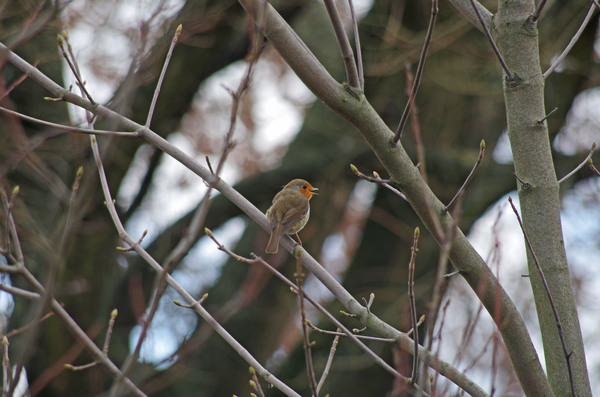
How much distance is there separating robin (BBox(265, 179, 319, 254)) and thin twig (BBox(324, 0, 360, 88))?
1605 mm

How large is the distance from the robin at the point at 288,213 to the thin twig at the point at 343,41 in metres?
1.61

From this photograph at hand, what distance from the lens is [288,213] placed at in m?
4.48

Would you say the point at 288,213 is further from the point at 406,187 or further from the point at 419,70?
the point at 419,70

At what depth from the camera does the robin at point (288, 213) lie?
4.10 meters

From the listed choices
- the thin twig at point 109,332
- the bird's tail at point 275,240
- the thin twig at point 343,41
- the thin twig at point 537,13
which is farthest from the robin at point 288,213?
the thin twig at point 537,13

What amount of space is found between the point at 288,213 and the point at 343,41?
224 cm

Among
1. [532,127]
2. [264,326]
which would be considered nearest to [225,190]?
[532,127]

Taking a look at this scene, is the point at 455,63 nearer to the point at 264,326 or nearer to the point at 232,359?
the point at 264,326

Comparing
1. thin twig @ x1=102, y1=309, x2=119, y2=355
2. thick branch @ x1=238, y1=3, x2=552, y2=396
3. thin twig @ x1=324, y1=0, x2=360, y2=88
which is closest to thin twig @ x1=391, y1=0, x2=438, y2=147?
thick branch @ x1=238, y1=3, x2=552, y2=396

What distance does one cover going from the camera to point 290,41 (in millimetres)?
2299

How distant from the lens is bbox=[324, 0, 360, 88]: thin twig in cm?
222

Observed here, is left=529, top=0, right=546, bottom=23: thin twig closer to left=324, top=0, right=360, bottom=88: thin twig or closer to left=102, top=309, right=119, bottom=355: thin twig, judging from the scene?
left=324, top=0, right=360, bottom=88: thin twig

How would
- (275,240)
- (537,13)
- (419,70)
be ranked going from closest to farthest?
(419,70) → (537,13) → (275,240)

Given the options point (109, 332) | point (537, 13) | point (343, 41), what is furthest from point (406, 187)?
point (109, 332)
